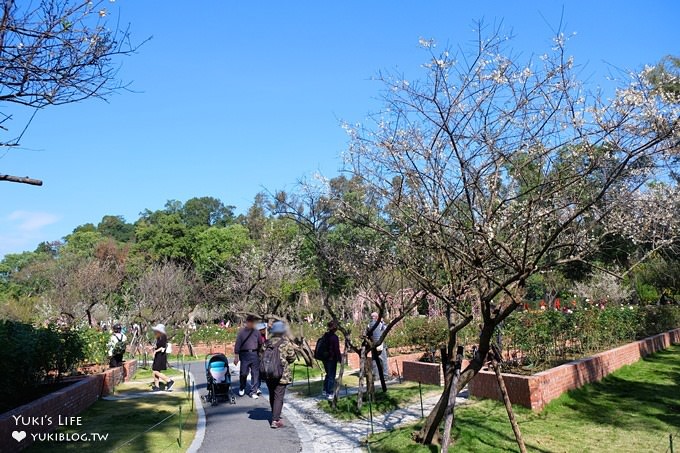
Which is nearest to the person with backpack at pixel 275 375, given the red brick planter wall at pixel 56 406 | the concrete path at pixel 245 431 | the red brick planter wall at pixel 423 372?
the concrete path at pixel 245 431

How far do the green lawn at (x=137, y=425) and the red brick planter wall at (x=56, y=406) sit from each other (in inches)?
7.8

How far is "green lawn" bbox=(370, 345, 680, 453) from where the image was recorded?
7.38 m

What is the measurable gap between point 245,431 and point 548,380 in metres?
4.97

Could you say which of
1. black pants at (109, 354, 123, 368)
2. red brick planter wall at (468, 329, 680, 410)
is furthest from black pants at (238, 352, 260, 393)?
red brick planter wall at (468, 329, 680, 410)

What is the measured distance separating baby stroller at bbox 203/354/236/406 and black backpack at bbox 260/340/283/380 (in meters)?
2.75

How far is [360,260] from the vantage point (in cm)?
1143

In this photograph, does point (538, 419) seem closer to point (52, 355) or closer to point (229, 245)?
point (52, 355)

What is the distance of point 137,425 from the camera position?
9.21 m

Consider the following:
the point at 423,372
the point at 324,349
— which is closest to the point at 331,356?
the point at 324,349

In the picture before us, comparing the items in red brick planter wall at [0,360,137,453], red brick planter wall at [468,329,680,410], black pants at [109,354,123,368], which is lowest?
red brick planter wall at [468,329,680,410]

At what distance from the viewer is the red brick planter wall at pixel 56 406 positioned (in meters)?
6.90

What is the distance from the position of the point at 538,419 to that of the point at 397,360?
7003 millimetres

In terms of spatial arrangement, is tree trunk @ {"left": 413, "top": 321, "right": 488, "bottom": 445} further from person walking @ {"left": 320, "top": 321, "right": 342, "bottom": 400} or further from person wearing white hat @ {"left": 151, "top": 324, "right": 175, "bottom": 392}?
person wearing white hat @ {"left": 151, "top": 324, "right": 175, "bottom": 392}

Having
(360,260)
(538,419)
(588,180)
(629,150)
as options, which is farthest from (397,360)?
(629,150)
